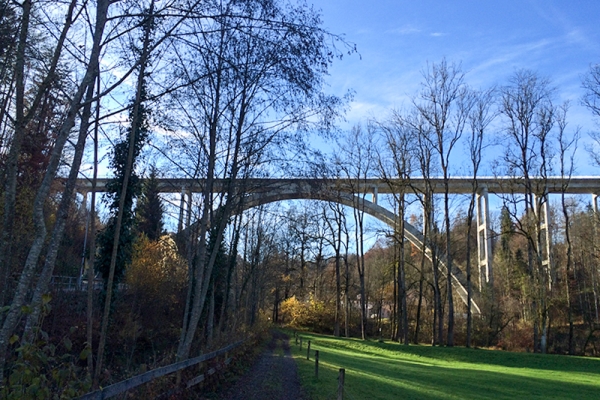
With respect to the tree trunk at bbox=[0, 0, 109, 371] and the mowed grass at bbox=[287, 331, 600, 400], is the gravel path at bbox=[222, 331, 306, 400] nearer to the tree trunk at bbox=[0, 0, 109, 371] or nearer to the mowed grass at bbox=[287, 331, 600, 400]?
the mowed grass at bbox=[287, 331, 600, 400]

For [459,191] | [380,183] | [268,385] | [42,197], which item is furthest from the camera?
[459,191]

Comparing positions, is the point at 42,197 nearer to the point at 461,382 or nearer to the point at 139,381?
the point at 139,381

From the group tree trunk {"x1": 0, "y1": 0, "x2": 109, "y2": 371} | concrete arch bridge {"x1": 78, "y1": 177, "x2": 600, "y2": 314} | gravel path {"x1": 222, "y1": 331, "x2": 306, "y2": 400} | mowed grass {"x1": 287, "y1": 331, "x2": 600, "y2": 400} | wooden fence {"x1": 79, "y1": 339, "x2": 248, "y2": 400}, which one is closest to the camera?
wooden fence {"x1": 79, "y1": 339, "x2": 248, "y2": 400}

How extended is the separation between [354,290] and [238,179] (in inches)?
1526

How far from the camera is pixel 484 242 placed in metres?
45.8

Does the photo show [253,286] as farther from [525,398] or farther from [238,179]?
[525,398]

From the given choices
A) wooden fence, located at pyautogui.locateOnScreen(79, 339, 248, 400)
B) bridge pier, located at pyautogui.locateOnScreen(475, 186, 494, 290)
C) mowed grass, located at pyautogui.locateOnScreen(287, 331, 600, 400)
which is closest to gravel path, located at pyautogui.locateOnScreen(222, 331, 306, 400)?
mowed grass, located at pyautogui.locateOnScreen(287, 331, 600, 400)

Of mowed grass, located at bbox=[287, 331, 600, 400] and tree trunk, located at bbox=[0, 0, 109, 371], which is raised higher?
tree trunk, located at bbox=[0, 0, 109, 371]

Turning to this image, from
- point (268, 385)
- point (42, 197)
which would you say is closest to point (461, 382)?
point (268, 385)

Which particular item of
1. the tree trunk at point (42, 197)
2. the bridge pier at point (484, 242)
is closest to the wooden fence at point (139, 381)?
the tree trunk at point (42, 197)

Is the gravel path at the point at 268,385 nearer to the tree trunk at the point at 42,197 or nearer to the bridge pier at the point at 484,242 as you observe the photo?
the tree trunk at the point at 42,197

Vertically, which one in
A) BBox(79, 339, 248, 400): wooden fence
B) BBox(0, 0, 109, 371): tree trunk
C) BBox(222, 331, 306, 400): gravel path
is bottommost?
BBox(222, 331, 306, 400): gravel path

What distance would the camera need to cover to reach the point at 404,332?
36.1 meters

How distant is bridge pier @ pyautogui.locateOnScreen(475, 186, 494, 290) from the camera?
4220 cm
